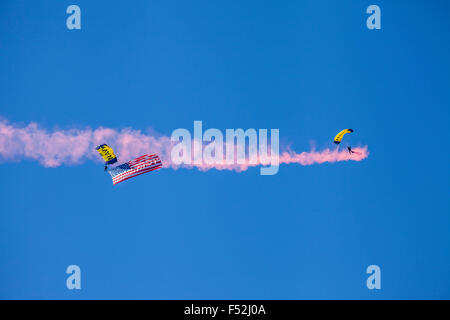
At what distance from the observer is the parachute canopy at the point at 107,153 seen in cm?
1217

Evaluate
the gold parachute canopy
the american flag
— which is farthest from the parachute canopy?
the gold parachute canopy

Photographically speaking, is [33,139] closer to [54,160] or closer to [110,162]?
[54,160]

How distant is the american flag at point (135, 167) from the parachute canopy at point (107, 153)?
21cm

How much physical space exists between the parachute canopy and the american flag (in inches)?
8.3

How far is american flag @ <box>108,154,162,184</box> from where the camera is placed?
1245 centimetres

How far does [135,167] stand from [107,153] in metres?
0.72

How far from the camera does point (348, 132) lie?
41.3 feet

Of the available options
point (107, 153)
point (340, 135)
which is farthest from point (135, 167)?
point (340, 135)

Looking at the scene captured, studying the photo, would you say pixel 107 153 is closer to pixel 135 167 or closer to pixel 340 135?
pixel 135 167

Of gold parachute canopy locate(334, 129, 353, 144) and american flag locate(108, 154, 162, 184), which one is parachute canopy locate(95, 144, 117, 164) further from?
gold parachute canopy locate(334, 129, 353, 144)

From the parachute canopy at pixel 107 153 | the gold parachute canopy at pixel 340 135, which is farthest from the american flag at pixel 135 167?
the gold parachute canopy at pixel 340 135

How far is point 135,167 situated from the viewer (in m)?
12.5
